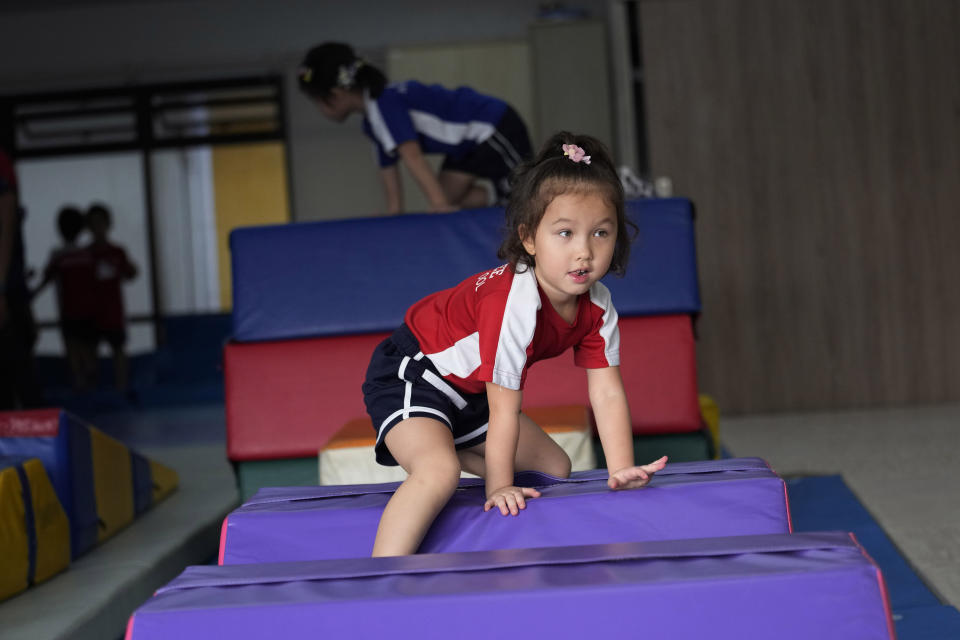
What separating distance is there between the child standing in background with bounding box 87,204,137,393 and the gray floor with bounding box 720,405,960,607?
4.50 metres

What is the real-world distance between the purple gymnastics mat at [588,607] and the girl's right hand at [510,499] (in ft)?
1.18

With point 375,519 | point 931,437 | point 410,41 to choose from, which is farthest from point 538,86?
point 375,519

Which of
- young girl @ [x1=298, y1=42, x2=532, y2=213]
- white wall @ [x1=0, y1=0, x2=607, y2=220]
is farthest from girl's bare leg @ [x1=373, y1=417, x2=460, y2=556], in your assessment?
white wall @ [x1=0, y1=0, x2=607, y2=220]

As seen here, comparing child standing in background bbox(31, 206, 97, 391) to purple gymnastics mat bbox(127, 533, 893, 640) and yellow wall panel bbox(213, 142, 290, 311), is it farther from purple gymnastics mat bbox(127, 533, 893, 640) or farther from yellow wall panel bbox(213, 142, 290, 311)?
purple gymnastics mat bbox(127, 533, 893, 640)

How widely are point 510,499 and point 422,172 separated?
1.76 meters

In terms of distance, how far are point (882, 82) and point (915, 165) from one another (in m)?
0.45

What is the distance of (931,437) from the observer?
403 centimetres

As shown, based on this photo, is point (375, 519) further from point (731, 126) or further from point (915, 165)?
point (915, 165)

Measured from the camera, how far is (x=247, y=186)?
855 centimetres

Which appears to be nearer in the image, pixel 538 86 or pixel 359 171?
pixel 538 86

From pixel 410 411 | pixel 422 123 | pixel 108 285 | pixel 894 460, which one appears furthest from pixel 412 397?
pixel 108 285

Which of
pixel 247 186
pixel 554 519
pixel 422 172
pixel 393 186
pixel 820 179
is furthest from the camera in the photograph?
pixel 247 186

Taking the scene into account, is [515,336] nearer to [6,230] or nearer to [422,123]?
[422,123]

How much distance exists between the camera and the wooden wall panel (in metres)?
4.93
